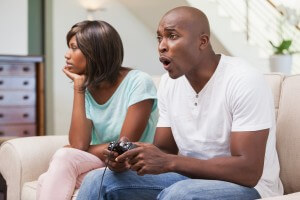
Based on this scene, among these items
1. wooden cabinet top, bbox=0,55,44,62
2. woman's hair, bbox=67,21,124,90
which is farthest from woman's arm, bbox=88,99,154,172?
wooden cabinet top, bbox=0,55,44,62

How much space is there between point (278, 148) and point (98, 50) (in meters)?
0.86

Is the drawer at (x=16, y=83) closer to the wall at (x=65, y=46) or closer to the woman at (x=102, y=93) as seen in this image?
the wall at (x=65, y=46)

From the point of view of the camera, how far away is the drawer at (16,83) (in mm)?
4223

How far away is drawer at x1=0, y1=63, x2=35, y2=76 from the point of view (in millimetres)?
4191

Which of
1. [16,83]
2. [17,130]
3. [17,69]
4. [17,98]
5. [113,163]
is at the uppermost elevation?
[113,163]

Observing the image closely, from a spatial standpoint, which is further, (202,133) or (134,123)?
(134,123)

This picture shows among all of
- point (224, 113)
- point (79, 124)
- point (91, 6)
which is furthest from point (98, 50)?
point (91, 6)

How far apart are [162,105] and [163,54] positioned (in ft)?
0.89

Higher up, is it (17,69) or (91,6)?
(91,6)

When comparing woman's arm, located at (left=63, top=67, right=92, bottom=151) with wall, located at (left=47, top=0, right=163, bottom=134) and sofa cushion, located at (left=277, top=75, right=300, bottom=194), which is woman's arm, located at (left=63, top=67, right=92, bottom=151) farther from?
wall, located at (left=47, top=0, right=163, bottom=134)

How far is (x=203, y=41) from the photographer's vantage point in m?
1.81

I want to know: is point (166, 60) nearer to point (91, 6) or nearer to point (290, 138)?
point (290, 138)

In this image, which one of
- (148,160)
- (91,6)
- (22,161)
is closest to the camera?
(148,160)

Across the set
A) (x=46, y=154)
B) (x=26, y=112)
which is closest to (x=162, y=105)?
(x=46, y=154)
